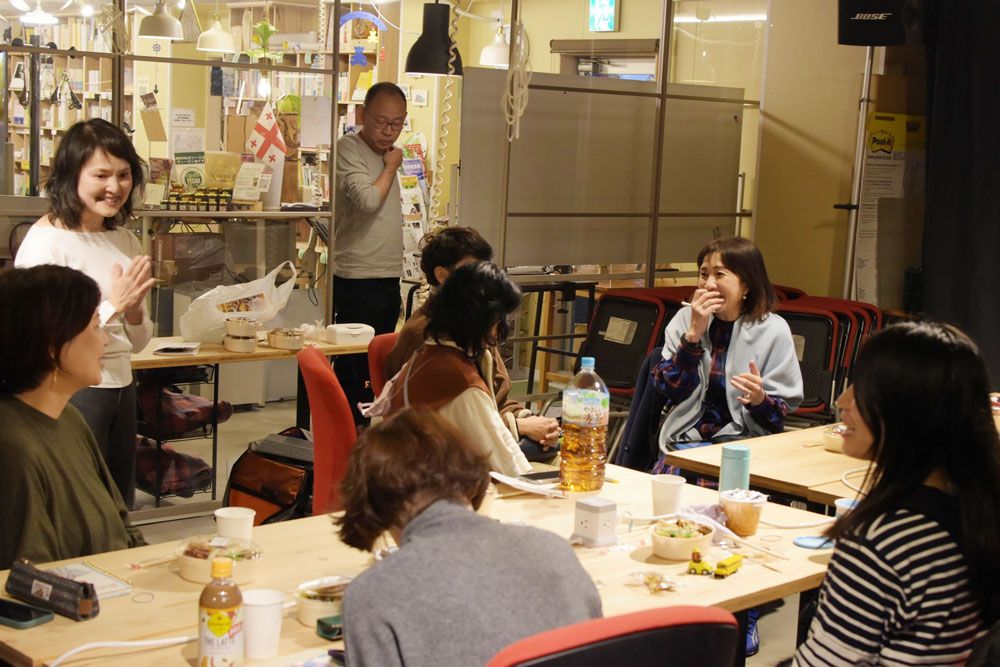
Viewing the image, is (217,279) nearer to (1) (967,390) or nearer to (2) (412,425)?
(2) (412,425)

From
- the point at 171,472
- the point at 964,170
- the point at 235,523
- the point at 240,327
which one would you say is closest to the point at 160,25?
the point at 240,327

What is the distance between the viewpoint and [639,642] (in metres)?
1.32

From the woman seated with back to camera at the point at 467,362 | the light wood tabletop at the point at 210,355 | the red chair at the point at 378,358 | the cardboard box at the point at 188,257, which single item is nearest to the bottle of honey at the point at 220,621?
the woman seated with back to camera at the point at 467,362

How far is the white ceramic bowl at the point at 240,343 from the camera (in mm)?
4441

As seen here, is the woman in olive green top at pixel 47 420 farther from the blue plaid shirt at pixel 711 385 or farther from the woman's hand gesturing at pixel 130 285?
the blue plaid shirt at pixel 711 385

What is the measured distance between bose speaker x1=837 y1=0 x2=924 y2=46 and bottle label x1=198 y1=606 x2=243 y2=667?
16.7ft

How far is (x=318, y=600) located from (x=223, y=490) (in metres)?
3.32

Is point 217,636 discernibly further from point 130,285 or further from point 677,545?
point 130,285

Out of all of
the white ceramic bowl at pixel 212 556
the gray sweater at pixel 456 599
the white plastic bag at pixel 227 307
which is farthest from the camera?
the white plastic bag at pixel 227 307

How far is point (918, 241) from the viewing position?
21.5ft

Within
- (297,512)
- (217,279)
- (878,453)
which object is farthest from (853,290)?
(878,453)

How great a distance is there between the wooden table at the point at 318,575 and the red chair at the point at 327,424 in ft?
2.16

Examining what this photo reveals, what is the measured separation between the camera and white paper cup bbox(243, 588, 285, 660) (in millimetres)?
1698

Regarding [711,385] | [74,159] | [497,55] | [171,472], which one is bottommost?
[171,472]
